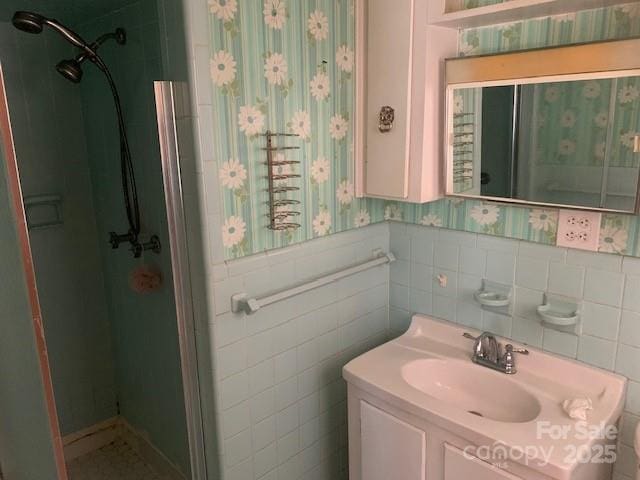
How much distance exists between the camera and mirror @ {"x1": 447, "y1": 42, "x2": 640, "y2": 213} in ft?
4.01

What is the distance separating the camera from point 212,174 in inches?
50.6

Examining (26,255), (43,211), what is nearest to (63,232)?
(43,211)

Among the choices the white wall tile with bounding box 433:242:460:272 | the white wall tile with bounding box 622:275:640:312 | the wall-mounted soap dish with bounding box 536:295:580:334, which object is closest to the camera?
the white wall tile with bounding box 622:275:640:312

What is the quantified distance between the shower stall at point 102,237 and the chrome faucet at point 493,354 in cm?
91

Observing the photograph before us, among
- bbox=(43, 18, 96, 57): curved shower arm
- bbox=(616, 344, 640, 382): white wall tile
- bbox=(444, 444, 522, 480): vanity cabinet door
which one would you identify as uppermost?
bbox=(43, 18, 96, 57): curved shower arm

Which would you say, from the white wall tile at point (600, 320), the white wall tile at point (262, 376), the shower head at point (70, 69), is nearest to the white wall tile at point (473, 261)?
the white wall tile at point (600, 320)

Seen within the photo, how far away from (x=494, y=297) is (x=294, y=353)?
69 cm

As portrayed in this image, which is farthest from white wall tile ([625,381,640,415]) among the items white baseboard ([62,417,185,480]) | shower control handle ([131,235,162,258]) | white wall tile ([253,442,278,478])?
white baseboard ([62,417,185,480])

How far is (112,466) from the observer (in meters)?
2.20

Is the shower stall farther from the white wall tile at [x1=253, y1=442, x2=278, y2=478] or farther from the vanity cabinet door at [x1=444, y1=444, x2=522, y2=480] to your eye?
the vanity cabinet door at [x1=444, y1=444, x2=522, y2=480]

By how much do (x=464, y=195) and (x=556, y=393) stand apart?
2.14ft

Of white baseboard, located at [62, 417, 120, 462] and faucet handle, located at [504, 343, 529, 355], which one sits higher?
faucet handle, located at [504, 343, 529, 355]

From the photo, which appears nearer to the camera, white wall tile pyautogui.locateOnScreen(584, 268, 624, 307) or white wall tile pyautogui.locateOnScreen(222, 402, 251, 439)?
white wall tile pyautogui.locateOnScreen(584, 268, 624, 307)

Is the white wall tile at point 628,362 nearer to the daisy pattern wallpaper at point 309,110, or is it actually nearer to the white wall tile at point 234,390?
the daisy pattern wallpaper at point 309,110
